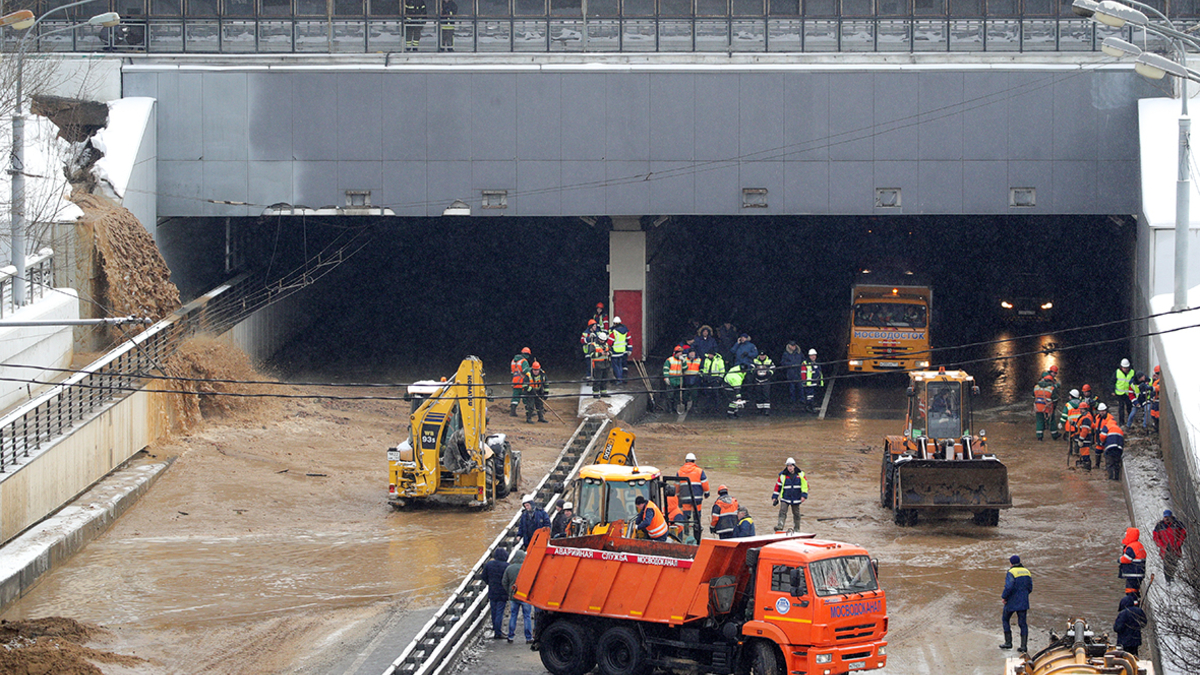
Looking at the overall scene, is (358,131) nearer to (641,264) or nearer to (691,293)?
(641,264)

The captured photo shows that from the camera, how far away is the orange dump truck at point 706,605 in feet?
50.2

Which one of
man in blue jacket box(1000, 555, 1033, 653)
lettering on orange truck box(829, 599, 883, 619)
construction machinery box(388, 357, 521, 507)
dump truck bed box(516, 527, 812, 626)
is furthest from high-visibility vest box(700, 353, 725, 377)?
lettering on orange truck box(829, 599, 883, 619)

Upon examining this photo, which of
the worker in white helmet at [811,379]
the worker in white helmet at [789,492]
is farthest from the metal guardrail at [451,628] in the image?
the worker in white helmet at [811,379]

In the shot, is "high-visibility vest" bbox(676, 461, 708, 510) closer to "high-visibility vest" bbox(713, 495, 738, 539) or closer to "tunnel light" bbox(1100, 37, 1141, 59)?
"high-visibility vest" bbox(713, 495, 738, 539)

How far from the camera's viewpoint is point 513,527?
71.5 ft

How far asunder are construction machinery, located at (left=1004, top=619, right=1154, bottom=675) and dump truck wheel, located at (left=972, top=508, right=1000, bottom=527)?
8.74 m

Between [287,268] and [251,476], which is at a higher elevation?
[287,268]

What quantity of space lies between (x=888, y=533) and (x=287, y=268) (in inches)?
948

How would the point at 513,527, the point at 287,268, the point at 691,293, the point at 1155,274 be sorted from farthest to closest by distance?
the point at 691,293
the point at 287,268
the point at 1155,274
the point at 513,527

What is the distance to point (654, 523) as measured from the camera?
18641 mm

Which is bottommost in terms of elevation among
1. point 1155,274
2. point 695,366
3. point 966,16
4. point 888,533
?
point 888,533

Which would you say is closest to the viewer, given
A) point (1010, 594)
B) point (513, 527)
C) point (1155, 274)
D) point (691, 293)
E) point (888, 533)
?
point (1010, 594)

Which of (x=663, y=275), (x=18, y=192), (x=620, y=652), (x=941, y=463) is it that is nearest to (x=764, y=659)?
(x=620, y=652)

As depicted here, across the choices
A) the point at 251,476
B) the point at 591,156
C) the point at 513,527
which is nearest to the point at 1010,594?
the point at 513,527
